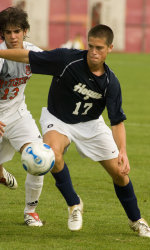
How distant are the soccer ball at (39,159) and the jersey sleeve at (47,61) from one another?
0.70 metres

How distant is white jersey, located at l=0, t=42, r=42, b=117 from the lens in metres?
6.12

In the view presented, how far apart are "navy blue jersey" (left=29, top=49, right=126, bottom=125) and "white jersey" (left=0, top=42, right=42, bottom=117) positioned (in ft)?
1.31

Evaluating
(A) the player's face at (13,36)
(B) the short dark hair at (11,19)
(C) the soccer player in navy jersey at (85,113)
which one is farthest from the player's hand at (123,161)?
(B) the short dark hair at (11,19)

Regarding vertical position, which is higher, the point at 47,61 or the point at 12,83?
the point at 47,61

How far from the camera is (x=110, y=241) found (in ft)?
18.6

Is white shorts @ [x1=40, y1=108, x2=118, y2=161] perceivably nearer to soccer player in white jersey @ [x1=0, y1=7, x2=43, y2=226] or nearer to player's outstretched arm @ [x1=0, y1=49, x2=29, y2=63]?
soccer player in white jersey @ [x1=0, y1=7, x2=43, y2=226]

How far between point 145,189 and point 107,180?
642 millimetres

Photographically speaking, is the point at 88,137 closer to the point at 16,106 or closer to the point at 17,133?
the point at 17,133

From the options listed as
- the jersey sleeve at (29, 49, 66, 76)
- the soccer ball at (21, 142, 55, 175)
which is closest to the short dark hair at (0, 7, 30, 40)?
the jersey sleeve at (29, 49, 66, 76)

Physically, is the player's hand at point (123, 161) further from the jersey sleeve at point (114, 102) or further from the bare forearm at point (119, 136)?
the jersey sleeve at point (114, 102)

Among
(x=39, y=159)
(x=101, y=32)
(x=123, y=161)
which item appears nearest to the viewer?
(x=39, y=159)

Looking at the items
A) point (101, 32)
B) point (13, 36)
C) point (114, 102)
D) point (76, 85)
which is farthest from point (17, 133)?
point (101, 32)

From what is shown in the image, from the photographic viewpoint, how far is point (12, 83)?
622cm

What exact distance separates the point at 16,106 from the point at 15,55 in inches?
39.4
